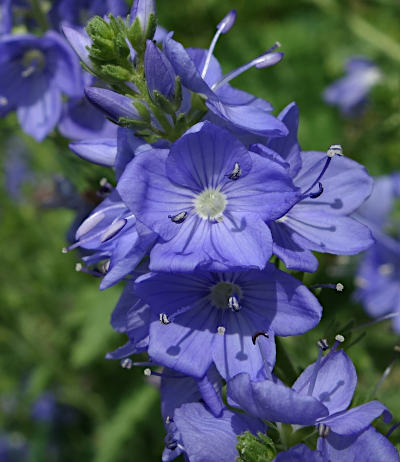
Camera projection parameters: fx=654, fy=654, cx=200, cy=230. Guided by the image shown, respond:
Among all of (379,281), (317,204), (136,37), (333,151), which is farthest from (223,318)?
(379,281)

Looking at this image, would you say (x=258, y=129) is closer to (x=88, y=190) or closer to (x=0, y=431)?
(x=88, y=190)

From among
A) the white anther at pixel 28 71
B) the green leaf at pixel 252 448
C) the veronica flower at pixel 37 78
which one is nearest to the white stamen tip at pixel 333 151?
the green leaf at pixel 252 448

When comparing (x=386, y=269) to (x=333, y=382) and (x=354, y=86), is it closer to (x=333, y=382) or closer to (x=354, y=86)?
(x=354, y=86)

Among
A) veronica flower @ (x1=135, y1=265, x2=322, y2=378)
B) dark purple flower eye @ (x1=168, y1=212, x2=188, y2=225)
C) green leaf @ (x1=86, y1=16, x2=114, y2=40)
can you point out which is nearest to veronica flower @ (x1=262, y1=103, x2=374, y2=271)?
veronica flower @ (x1=135, y1=265, x2=322, y2=378)

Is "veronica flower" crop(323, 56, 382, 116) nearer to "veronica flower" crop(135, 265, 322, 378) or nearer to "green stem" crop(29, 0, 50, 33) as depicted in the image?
"green stem" crop(29, 0, 50, 33)

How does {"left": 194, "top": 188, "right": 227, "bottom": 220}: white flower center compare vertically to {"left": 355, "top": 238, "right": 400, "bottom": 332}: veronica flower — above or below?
above

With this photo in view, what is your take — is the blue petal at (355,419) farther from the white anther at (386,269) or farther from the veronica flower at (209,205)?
the white anther at (386,269)

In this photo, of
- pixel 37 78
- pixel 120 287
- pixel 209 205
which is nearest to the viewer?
pixel 209 205
